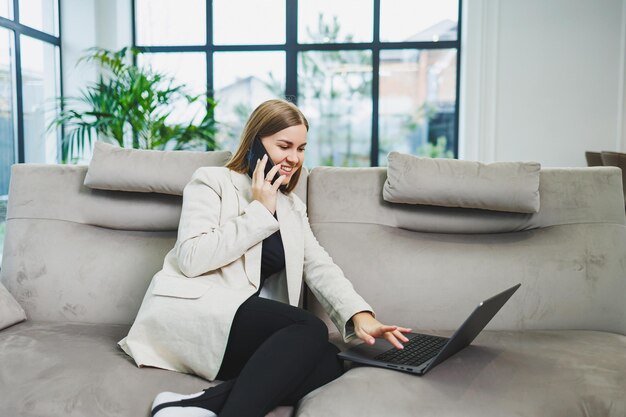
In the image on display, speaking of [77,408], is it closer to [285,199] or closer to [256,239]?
[256,239]

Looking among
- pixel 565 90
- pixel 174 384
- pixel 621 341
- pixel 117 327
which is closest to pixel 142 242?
pixel 117 327

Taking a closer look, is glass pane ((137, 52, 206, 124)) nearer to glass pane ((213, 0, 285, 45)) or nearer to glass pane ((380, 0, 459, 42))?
glass pane ((213, 0, 285, 45))

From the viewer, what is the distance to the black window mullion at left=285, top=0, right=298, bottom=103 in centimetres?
530

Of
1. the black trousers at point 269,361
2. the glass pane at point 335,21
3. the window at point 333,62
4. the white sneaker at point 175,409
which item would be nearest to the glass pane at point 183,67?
the window at point 333,62

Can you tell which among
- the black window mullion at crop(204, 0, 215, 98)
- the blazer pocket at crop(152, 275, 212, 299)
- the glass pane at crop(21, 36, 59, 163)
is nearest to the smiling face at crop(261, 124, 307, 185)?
the blazer pocket at crop(152, 275, 212, 299)

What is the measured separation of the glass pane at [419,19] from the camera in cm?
519

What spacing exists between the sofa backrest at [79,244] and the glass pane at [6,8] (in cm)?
277

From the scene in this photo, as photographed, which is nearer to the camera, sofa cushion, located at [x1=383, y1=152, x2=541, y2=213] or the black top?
the black top

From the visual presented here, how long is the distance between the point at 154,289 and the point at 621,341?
4.23ft

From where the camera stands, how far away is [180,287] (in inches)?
57.4

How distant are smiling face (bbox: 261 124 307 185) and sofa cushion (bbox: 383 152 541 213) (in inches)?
13.8

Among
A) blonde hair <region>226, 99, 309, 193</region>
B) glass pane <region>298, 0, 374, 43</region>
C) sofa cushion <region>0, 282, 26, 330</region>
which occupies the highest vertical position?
glass pane <region>298, 0, 374, 43</region>

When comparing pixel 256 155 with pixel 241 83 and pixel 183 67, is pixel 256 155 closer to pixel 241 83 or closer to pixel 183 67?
pixel 241 83

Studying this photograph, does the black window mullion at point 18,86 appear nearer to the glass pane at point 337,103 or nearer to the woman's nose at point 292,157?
the glass pane at point 337,103
